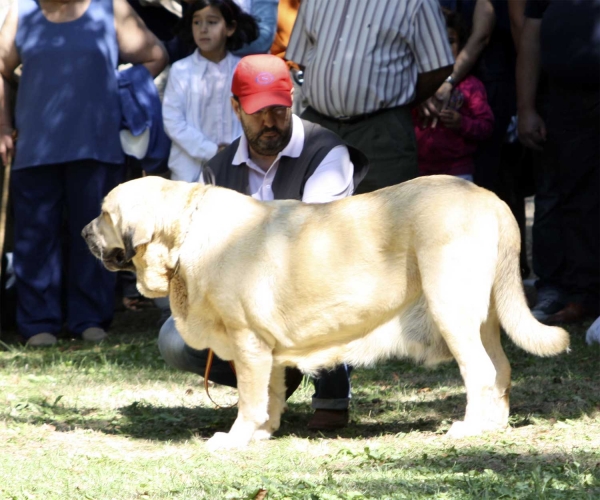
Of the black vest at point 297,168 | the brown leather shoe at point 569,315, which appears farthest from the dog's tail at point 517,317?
the brown leather shoe at point 569,315

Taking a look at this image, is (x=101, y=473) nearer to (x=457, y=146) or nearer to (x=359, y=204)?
(x=359, y=204)

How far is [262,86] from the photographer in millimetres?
5336

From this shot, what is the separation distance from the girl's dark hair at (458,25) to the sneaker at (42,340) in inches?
151

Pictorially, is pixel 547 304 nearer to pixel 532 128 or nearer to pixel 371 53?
pixel 532 128

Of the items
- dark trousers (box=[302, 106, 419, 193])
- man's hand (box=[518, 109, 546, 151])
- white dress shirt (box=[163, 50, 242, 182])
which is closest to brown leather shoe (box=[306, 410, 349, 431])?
dark trousers (box=[302, 106, 419, 193])

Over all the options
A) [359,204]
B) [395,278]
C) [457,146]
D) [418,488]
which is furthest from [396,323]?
[457,146]

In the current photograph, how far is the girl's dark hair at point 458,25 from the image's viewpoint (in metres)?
8.44

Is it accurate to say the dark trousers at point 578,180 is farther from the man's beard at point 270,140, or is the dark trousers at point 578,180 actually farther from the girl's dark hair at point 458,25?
the man's beard at point 270,140

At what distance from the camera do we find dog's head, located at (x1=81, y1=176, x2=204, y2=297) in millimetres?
5012

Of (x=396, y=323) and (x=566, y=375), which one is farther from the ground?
(x=396, y=323)

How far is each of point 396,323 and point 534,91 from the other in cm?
370

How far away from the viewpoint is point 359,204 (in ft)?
16.4

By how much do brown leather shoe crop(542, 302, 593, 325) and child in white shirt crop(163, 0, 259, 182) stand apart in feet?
8.80

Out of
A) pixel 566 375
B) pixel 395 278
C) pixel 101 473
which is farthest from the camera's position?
pixel 566 375
